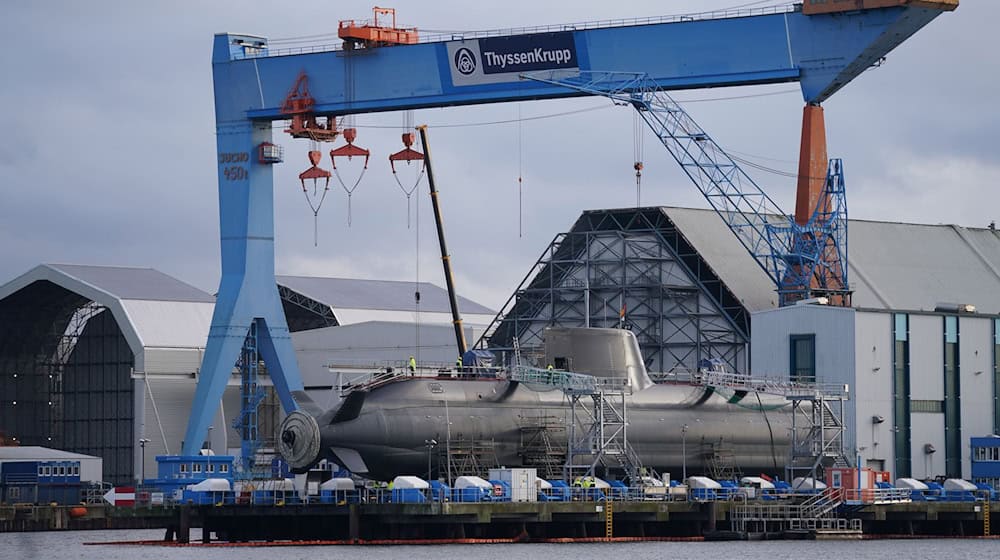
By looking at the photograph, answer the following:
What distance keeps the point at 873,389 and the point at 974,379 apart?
619 cm

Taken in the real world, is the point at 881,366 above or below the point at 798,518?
above

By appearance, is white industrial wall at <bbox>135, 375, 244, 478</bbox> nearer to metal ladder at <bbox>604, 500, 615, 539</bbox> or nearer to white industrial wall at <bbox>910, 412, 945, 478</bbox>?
white industrial wall at <bbox>910, 412, 945, 478</bbox>

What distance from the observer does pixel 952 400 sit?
279ft

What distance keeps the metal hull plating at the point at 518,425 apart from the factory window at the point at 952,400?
8318 mm

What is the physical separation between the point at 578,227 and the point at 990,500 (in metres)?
31.4

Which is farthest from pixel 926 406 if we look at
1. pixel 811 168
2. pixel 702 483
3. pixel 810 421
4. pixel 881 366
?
pixel 702 483

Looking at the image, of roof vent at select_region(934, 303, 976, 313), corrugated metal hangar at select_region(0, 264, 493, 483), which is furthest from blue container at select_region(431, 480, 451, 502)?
corrugated metal hangar at select_region(0, 264, 493, 483)

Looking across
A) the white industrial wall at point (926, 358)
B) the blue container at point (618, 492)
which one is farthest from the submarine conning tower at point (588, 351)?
the white industrial wall at point (926, 358)

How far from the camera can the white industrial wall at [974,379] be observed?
3359 inches

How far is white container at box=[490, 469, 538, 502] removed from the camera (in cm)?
6756

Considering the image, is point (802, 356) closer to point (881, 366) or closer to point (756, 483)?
point (881, 366)

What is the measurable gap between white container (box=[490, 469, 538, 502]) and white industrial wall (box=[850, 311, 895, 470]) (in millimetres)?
19481

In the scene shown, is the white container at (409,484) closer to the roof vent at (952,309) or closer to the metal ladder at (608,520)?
the metal ladder at (608,520)

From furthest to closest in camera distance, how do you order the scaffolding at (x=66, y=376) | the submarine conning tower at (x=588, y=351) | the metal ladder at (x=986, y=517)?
the scaffolding at (x=66, y=376), the submarine conning tower at (x=588, y=351), the metal ladder at (x=986, y=517)
